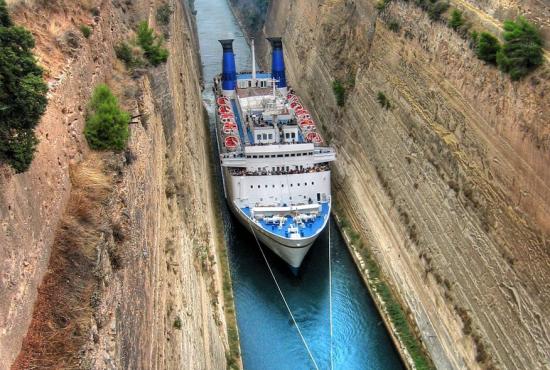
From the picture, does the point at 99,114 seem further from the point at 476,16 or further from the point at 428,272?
the point at 476,16

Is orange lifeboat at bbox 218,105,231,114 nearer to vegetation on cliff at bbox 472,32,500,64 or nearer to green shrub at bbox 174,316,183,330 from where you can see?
vegetation on cliff at bbox 472,32,500,64

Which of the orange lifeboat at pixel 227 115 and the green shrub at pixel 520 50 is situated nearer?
the green shrub at pixel 520 50

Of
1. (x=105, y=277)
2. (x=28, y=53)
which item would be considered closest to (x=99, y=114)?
(x=28, y=53)

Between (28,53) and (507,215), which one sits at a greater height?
(28,53)

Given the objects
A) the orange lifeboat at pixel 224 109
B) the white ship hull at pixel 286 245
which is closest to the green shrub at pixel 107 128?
the white ship hull at pixel 286 245

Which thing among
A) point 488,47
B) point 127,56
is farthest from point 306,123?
point 127,56

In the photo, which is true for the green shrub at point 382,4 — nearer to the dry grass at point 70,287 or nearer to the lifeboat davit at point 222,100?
the lifeboat davit at point 222,100
